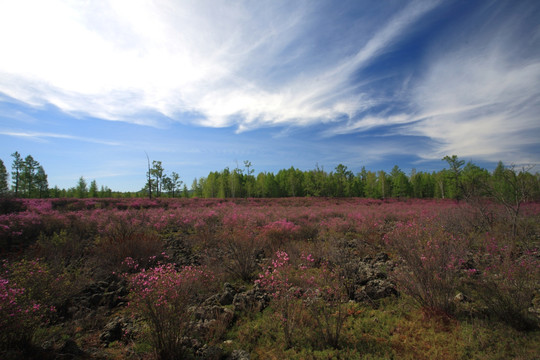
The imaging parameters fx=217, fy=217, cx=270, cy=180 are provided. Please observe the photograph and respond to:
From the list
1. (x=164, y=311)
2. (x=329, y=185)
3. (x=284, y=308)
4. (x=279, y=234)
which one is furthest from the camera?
(x=329, y=185)

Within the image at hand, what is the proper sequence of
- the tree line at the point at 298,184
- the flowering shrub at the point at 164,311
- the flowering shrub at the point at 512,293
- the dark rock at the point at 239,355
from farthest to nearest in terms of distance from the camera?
the tree line at the point at 298,184, the flowering shrub at the point at 512,293, the dark rock at the point at 239,355, the flowering shrub at the point at 164,311

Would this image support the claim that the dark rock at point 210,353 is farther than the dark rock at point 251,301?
No

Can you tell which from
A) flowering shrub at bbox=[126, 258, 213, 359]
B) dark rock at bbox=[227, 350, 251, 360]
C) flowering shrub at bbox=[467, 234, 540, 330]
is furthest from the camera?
flowering shrub at bbox=[467, 234, 540, 330]

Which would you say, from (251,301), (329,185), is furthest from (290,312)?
(329,185)

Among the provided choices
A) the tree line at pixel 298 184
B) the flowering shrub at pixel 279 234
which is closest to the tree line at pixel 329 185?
the tree line at pixel 298 184

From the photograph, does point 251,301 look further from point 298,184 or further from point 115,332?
point 298,184

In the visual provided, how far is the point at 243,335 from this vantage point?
12.0 feet

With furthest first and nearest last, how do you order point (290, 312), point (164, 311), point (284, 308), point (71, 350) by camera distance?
point (290, 312)
point (284, 308)
point (71, 350)
point (164, 311)

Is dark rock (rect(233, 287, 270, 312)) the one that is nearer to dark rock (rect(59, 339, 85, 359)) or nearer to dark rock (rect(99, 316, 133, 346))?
dark rock (rect(99, 316, 133, 346))

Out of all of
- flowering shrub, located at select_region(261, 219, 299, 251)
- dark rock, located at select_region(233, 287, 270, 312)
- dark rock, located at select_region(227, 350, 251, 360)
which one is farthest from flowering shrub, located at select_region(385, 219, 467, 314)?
flowering shrub, located at select_region(261, 219, 299, 251)

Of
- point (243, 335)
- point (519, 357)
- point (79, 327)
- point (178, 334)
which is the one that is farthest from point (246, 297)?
point (519, 357)

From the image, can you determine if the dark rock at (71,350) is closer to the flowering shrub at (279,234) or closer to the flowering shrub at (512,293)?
the flowering shrub at (279,234)

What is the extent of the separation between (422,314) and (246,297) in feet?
10.8

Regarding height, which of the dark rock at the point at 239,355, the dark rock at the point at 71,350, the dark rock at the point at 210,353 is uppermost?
the dark rock at the point at 71,350
